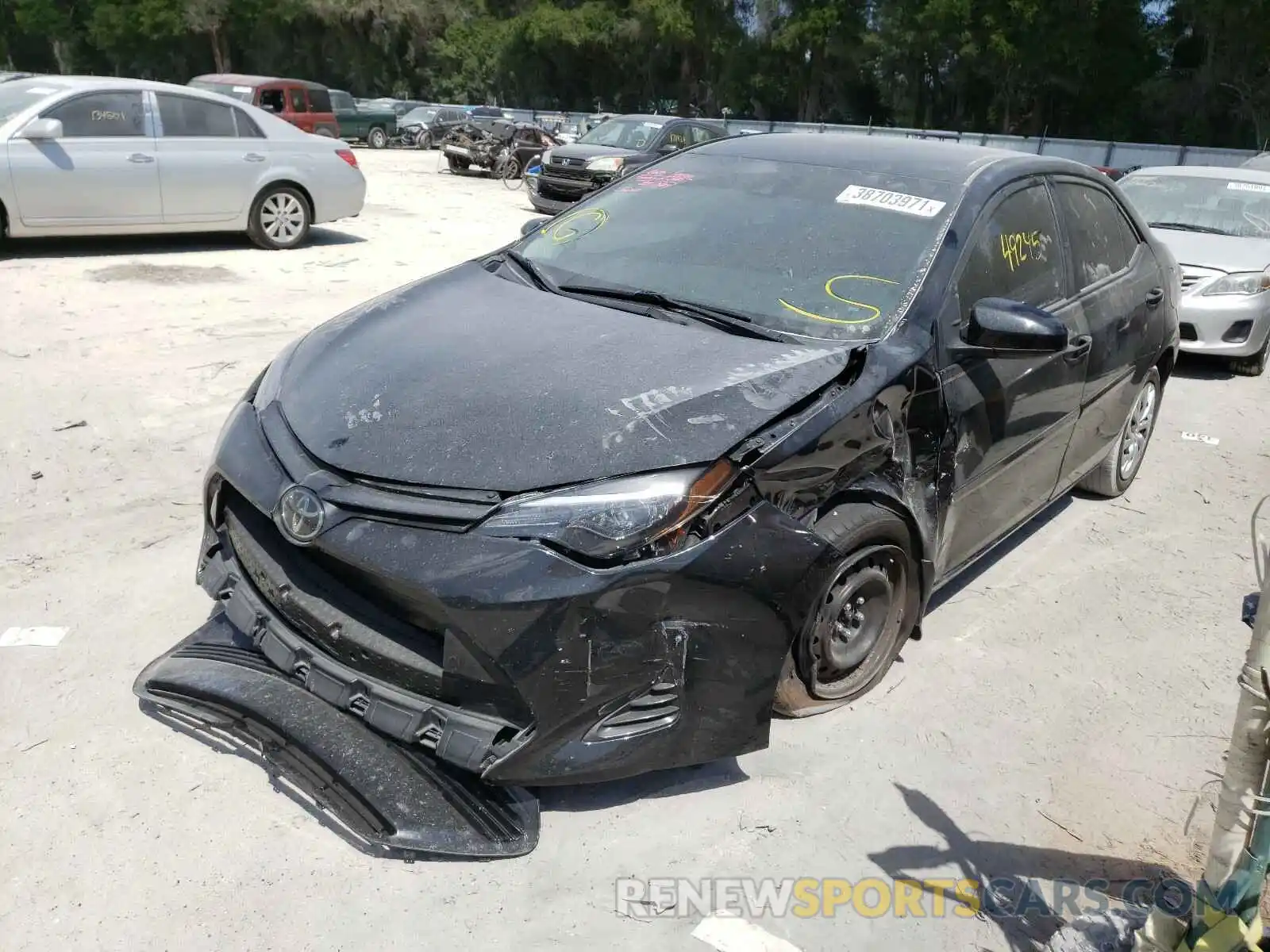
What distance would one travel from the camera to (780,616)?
267 cm

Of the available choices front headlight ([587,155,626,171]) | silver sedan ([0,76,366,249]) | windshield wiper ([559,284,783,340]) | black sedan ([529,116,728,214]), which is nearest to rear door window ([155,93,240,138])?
silver sedan ([0,76,366,249])

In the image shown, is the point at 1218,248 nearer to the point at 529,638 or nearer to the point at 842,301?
the point at 842,301

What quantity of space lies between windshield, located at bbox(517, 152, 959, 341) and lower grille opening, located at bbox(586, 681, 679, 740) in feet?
4.24

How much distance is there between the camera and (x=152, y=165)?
31.2 feet

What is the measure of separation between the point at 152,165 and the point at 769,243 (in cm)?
799

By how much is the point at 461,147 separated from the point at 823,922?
21339 millimetres

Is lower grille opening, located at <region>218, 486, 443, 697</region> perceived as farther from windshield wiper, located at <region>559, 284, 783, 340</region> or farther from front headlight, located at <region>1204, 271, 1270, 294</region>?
front headlight, located at <region>1204, 271, 1270, 294</region>

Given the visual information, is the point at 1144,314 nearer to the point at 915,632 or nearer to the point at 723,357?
the point at 915,632

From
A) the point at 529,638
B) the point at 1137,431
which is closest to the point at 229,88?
the point at 1137,431

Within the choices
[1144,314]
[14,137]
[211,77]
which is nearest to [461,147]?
[211,77]

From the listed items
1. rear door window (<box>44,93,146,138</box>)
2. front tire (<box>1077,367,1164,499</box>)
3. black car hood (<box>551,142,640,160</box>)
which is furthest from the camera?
black car hood (<box>551,142,640,160</box>)

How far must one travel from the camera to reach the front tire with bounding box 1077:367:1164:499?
5.14 m

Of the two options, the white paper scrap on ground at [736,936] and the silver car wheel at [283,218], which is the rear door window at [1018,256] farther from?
the silver car wheel at [283,218]

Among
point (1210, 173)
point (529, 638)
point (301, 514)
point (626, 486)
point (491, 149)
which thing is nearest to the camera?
point (529, 638)
